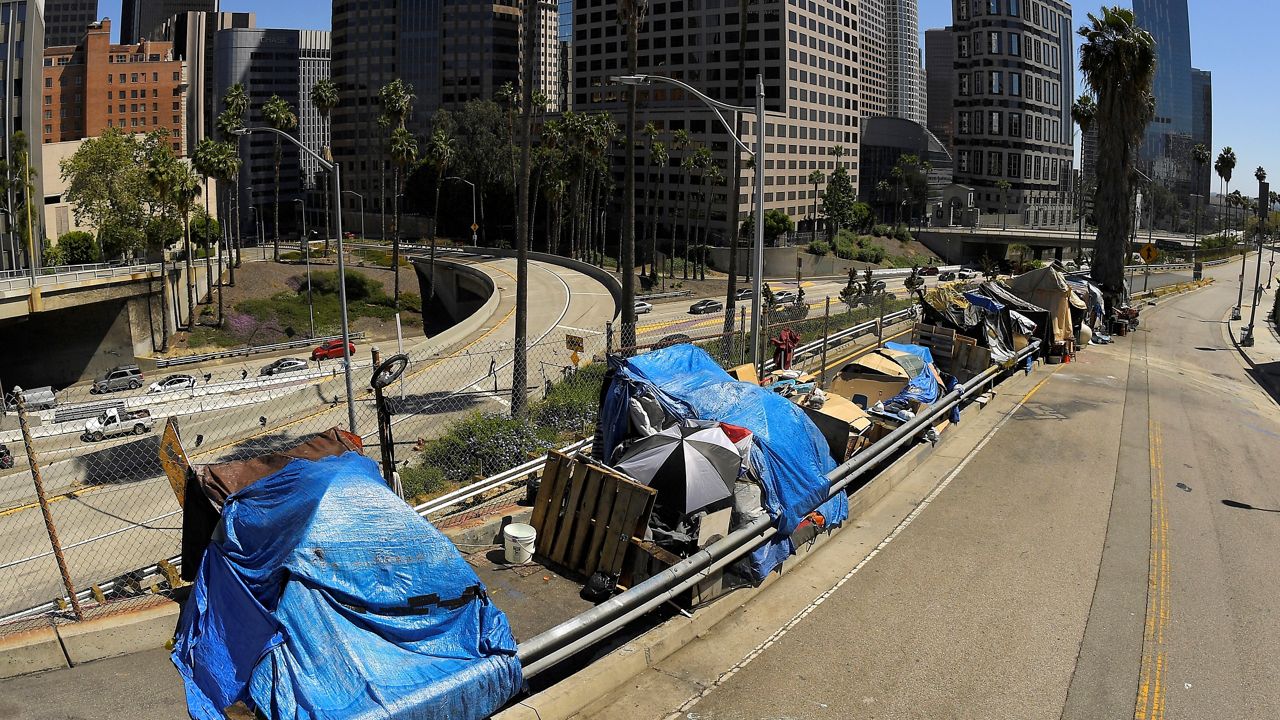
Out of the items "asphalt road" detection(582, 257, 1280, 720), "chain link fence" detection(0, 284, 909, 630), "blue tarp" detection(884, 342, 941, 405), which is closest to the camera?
"asphalt road" detection(582, 257, 1280, 720)

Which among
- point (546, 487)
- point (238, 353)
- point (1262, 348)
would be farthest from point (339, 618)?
point (238, 353)

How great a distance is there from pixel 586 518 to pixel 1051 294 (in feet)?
78.9

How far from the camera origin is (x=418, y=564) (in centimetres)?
773

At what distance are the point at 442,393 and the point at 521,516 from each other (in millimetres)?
22301

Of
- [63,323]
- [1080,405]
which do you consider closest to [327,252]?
[63,323]

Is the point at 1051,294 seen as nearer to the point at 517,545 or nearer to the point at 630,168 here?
the point at 630,168

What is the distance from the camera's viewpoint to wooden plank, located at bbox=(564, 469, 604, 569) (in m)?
10.4

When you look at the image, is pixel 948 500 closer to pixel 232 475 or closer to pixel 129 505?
pixel 232 475

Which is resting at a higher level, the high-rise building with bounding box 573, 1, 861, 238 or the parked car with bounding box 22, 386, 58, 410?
the high-rise building with bounding box 573, 1, 861, 238

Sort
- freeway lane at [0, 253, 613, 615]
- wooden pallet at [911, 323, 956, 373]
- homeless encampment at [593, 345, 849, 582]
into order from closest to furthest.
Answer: homeless encampment at [593, 345, 849, 582] < freeway lane at [0, 253, 613, 615] < wooden pallet at [911, 323, 956, 373]

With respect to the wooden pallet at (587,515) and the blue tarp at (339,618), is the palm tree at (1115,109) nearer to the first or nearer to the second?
the wooden pallet at (587,515)

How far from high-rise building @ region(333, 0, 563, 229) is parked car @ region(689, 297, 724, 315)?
100810mm

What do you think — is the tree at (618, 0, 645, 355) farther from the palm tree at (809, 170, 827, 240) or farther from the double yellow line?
the palm tree at (809, 170, 827, 240)

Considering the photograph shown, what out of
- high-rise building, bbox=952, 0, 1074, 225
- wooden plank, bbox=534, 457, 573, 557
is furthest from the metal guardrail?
high-rise building, bbox=952, 0, 1074, 225
